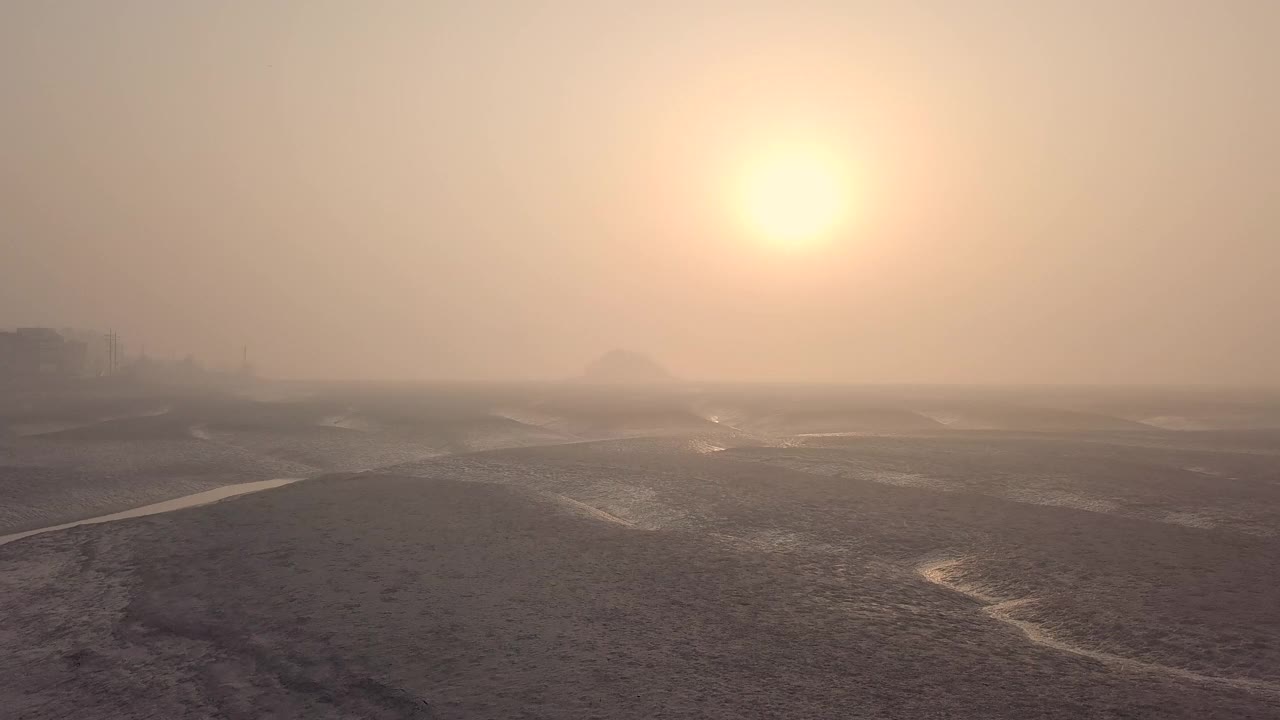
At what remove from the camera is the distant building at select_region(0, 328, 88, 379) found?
75.6 m

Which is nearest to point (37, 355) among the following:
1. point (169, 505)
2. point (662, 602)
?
point (169, 505)

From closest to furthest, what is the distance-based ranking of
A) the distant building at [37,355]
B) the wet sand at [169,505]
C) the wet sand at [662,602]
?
the wet sand at [662,602], the wet sand at [169,505], the distant building at [37,355]

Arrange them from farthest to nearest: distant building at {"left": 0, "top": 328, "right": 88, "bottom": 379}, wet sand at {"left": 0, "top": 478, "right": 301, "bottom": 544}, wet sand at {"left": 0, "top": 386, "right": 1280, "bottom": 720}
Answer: distant building at {"left": 0, "top": 328, "right": 88, "bottom": 379}
wet sand at {"left": 0, "top": 478, "right": 301, "bottom": 544}
wet sand at {"left": 0, "top": 386, "right": 1280, "bottom": 720}

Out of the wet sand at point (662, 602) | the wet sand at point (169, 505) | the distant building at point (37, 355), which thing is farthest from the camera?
the distant building at point (37, 355)

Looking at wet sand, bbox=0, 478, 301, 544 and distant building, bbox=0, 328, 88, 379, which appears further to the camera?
distant building, bbox=0, 328, 88, 379

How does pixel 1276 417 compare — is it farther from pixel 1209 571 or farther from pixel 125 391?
pixel 125 391

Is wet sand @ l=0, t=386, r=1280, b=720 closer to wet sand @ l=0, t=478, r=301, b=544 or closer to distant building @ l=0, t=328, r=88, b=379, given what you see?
wet sand @ l=0, t=478, r=301, b=544

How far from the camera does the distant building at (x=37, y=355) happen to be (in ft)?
248

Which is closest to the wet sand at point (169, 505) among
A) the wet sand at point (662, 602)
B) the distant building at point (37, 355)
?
the wet sand at point (662, 602)

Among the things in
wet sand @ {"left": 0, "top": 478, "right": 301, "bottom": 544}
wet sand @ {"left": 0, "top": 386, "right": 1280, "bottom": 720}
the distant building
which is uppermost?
the distant building

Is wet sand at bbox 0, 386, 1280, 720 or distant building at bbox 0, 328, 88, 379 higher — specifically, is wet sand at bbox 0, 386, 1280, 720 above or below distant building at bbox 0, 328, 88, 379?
below

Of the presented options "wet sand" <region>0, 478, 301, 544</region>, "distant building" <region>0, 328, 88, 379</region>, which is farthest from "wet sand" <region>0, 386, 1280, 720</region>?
"distant building" <region>0, 328, 88, 379</region>

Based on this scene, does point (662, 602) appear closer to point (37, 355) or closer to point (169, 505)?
point (169, 505)

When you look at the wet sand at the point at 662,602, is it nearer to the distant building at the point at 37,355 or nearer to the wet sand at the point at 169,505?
the wet sand at the point at 169,505
